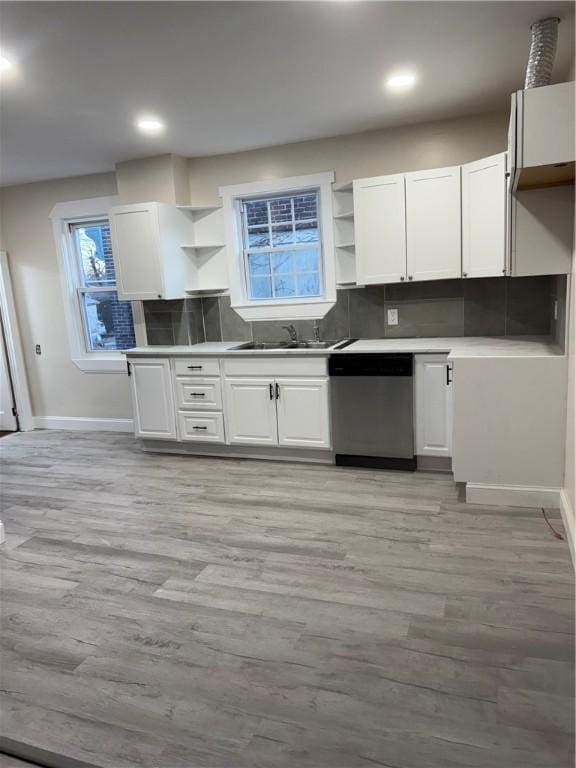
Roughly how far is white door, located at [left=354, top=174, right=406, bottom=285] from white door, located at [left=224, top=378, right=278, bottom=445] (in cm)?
117

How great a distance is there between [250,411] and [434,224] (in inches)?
76.9

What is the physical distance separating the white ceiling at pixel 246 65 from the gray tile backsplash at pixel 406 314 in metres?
1.25

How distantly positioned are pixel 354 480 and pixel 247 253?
2254mm

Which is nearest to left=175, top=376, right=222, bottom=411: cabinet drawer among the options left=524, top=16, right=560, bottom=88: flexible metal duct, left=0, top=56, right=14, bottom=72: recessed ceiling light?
left=0, top=56, right=14, bottom=72: recessed ceiling light

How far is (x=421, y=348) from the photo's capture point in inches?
142

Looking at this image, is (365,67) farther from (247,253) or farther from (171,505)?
(171,505)

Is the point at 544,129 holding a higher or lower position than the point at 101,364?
higher

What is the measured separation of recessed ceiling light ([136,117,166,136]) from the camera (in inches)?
140

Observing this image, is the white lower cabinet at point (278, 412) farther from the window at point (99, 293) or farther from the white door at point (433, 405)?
the window at point (99, 293)

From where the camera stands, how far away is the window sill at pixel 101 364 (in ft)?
17.8

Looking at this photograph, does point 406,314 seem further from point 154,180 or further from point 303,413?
point 154,180

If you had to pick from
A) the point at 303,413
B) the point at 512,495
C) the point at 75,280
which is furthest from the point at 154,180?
the point at 512,495

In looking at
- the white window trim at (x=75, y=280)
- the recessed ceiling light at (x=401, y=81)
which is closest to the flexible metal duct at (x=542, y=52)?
→ the recessed ceiling light at (x=401, y=81)

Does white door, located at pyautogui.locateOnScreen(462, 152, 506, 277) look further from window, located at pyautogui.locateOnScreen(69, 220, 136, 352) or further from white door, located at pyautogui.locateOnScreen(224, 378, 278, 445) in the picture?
window, located at pyautogui.locateOnScreen(69, 220, 136, 352)
